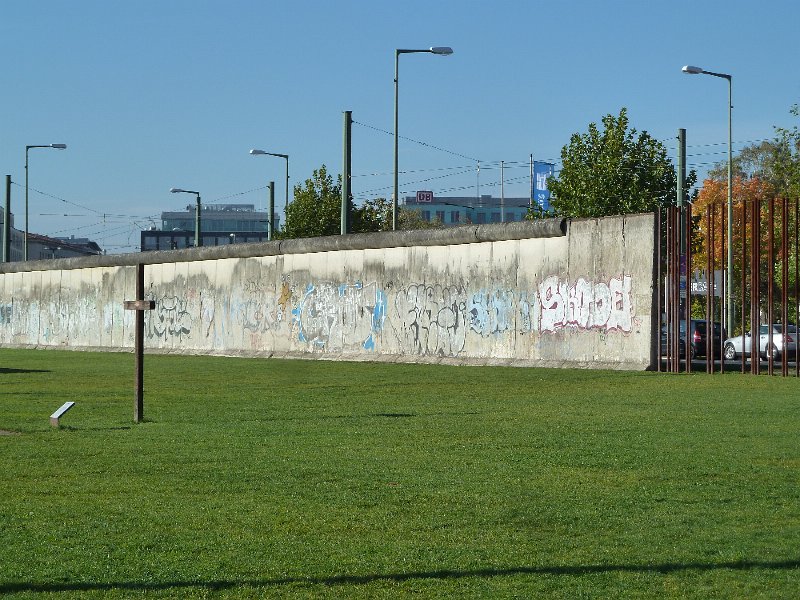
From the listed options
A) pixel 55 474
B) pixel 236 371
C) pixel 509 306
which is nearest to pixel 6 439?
pixel 55 474

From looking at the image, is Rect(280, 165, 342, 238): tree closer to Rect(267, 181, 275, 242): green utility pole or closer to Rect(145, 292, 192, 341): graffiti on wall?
Rect(267, 181, 275, 242): green utility pole

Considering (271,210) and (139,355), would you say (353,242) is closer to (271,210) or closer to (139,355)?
(139,355)

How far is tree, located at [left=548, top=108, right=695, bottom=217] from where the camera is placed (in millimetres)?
53625

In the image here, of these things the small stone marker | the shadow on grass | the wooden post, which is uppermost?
the wooden post

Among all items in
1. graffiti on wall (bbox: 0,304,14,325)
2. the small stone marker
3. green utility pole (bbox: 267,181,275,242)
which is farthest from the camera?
green utility pole (bbox: 267,181,275,242)

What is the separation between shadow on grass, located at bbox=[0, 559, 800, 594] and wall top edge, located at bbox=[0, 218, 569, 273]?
17325 millimetres

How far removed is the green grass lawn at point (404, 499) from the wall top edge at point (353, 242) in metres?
9.94

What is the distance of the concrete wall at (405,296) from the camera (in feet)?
90.1

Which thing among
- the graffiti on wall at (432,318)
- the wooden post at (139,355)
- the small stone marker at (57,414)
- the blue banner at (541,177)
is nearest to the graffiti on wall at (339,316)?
the graffiti on wall at (432,318)

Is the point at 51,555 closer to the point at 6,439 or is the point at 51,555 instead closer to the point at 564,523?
the point at 564,523

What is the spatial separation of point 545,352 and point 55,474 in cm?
1906

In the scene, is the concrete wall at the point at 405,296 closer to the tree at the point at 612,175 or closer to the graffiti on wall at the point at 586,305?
the graffiti on wall at the point at 586,305

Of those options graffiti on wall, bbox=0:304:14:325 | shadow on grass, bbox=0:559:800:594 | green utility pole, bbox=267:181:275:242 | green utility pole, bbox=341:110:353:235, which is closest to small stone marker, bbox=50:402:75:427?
shadow on grass, bbox=0:559:800:594

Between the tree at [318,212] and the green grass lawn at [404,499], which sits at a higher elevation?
the tree at [318,212]
